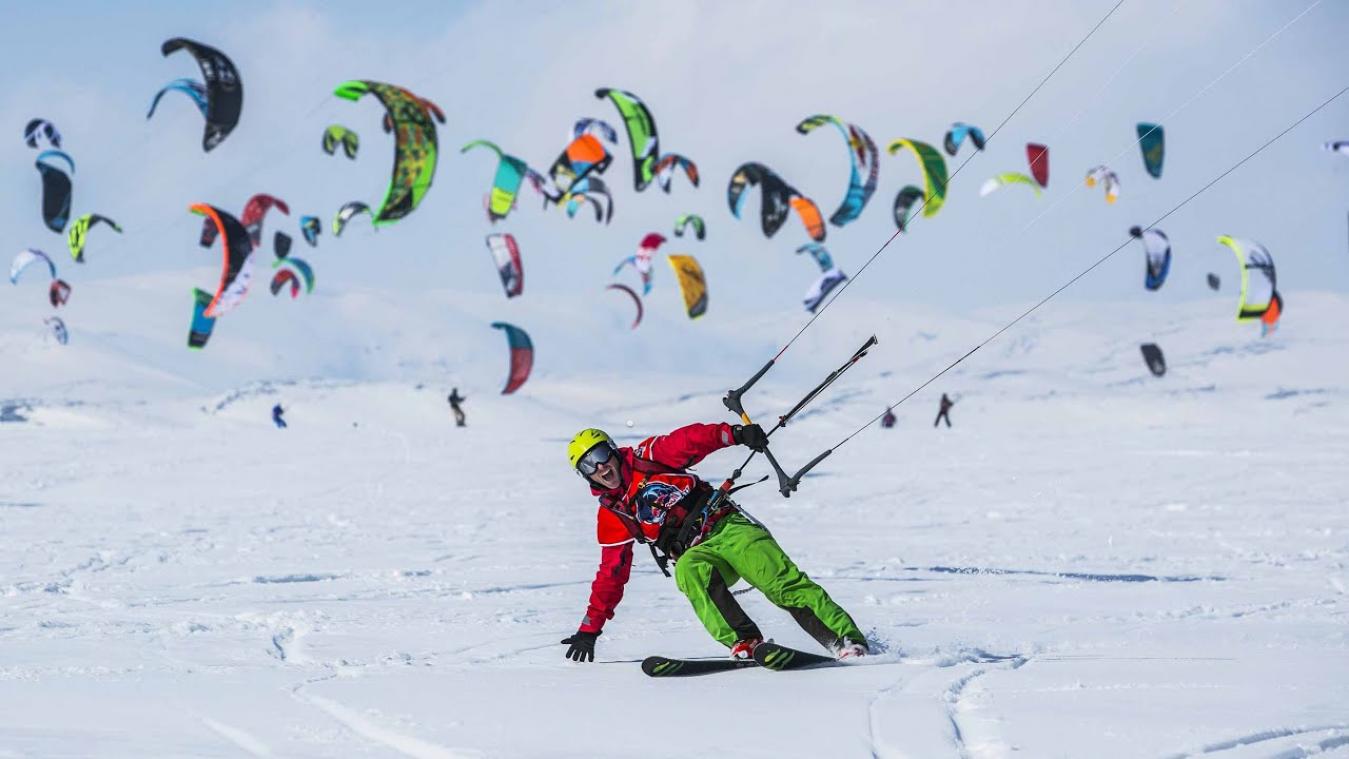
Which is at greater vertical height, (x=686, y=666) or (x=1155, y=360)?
(x=1155, y=360)

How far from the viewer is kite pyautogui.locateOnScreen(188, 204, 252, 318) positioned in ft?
72.3

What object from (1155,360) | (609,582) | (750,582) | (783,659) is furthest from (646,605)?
(1155,360)

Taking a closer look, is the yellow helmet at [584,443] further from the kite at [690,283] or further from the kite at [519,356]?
the kite at [690,283]

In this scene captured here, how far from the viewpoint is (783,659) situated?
16.7 feet

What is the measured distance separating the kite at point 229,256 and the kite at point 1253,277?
57.5 ft

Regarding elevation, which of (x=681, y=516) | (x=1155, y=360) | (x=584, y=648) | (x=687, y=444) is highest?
(x=1155, y=360)

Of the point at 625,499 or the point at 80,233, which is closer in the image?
the point at 625,499

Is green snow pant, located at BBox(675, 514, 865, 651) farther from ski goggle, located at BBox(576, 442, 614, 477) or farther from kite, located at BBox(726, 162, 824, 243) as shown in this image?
kite, located at BBox(726, 162, 824, 243)

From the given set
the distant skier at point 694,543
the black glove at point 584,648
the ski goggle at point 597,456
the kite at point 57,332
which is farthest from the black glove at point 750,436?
the kite at point 57,332

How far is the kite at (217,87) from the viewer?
21141 mm

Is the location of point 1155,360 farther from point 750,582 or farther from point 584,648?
point 584,648

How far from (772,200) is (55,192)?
1526cm

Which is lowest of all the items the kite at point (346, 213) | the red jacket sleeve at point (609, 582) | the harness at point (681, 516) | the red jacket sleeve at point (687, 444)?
the red jacket sleeve at point (609, 582)

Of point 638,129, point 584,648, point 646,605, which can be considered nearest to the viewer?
point 584,648
